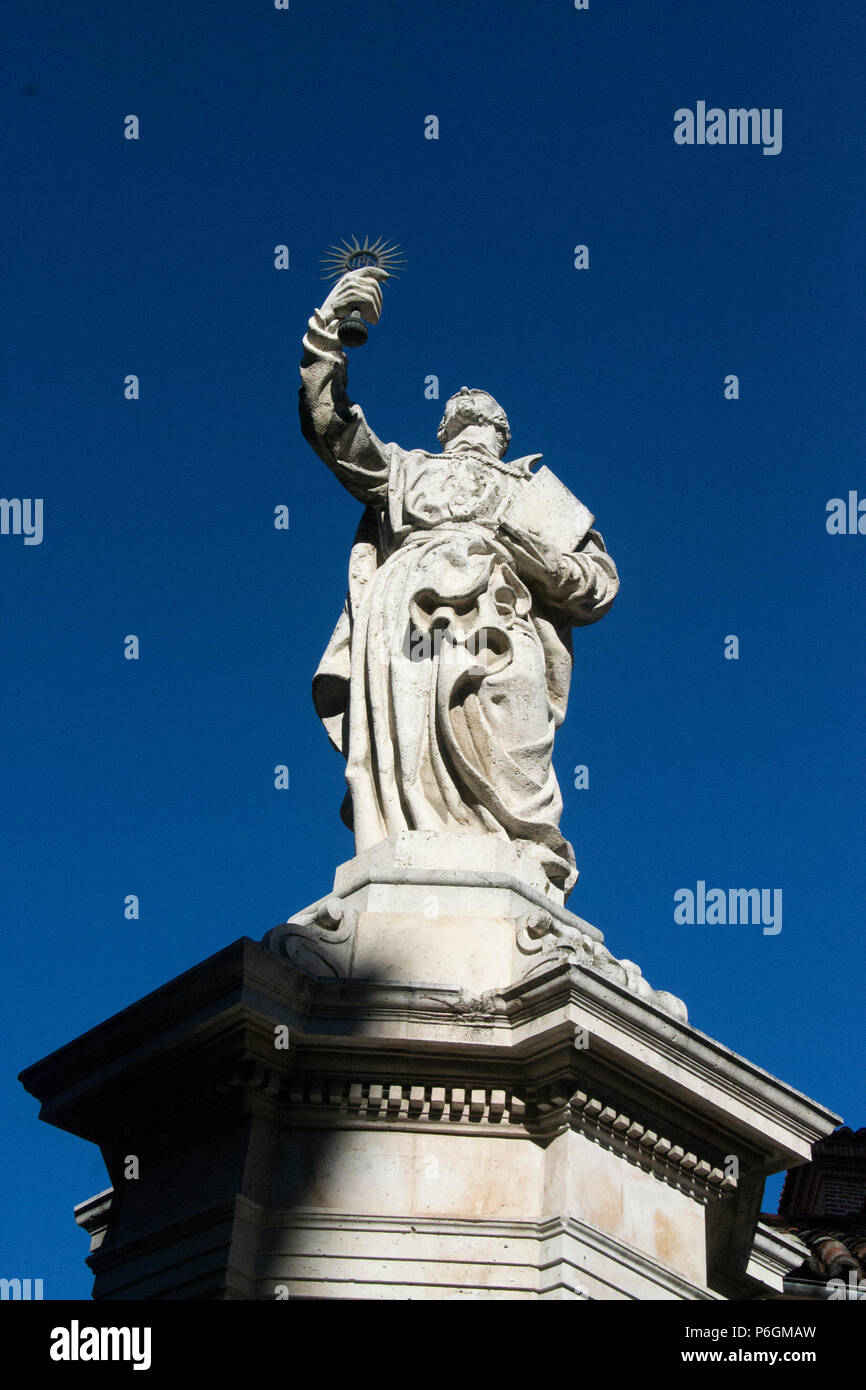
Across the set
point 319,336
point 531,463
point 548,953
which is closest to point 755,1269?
point 548,953

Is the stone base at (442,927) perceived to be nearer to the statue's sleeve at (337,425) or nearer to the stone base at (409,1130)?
the stone base at (409,1130)

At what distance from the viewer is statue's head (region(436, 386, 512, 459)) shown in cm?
1088

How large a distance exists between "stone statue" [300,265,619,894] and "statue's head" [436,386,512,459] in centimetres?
1

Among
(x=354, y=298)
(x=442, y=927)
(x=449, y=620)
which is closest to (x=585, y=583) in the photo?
(x=449, y=620)

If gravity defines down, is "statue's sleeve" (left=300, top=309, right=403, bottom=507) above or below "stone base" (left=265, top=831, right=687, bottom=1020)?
above

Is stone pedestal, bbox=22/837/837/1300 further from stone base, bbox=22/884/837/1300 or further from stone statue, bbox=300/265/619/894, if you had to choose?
stone statue, bbox=300/265/619/894

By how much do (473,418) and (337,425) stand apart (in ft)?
4.28

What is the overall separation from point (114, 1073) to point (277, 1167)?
3.25 ft

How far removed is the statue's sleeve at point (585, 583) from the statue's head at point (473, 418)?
3.39 feet

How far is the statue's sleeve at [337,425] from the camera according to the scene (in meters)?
9.69

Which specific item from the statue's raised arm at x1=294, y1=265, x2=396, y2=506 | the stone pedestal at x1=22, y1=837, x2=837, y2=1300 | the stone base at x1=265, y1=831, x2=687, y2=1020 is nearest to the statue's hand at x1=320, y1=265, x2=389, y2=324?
the statue's raised arm at x1=294, y1=265, x2=396, y2=506

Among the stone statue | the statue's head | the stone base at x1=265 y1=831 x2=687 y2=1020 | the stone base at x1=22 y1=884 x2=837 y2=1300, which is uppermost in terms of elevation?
the statue's head

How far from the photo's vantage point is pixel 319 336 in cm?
966

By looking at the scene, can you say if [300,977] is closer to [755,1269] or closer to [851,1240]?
[755,1269]
